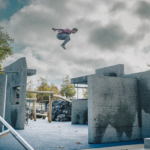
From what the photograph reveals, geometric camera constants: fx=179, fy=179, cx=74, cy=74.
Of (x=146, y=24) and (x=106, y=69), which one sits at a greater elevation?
(x=146, y=24)

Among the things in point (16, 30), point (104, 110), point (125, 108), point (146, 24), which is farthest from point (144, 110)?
point (16, 30)

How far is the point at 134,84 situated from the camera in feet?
25.7

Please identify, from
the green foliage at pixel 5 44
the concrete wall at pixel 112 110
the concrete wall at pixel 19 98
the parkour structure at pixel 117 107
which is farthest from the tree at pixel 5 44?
the concrete wall at pixel 112 110

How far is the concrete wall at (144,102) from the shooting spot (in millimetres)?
7484

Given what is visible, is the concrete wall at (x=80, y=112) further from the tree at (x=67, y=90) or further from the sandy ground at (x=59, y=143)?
the tree at (x=67, y=90)

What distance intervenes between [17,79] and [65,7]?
8.10 meters

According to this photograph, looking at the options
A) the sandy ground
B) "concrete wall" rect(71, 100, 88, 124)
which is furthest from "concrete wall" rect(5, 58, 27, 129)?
"concrete wall" rect(71, 100, 88, 124)

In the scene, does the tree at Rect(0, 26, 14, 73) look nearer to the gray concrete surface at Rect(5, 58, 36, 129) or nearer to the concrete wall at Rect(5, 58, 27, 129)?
the gray concrete surface at Rect(5, 58, 36, 129)

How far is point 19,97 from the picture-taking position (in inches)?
409

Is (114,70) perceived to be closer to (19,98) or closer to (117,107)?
(117,107)

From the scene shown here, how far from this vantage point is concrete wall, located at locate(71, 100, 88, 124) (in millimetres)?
14062

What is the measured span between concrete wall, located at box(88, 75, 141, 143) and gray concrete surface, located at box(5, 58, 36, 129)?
4.97 m

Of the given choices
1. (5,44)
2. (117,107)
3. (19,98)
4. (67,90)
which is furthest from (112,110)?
(67,90)

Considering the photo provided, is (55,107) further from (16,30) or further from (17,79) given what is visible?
(16,30)
